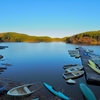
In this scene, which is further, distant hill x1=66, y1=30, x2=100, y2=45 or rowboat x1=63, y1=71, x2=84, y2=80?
distant hill x1=66, y1=30, x2=100, y2=45

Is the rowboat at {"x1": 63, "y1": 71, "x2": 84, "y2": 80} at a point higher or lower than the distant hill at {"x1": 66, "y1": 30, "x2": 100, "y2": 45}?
lower

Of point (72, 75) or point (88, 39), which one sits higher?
point (88, 39)

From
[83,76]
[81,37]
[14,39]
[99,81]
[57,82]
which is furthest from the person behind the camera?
[14,39]

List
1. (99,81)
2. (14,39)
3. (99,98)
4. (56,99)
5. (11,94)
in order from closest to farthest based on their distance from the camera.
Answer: (11,94), (56,99), (99,98), (99,81), (14,39)

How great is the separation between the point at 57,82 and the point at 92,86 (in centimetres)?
418

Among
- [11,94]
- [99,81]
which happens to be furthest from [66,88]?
[11,94]

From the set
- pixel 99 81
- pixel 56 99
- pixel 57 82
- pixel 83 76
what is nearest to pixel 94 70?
pixel 83 76

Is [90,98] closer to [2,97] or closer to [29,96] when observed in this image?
[29,96]

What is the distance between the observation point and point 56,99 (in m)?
10.9

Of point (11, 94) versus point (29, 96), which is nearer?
point (11, 94)

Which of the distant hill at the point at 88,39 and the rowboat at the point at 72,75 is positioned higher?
the distant hill at the point at 88,39

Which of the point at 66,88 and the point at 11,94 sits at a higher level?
the point at 11,94

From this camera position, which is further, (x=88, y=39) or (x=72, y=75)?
(x=88, y=39)

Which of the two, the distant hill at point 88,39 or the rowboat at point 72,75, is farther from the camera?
the distant hill at point 88,39
